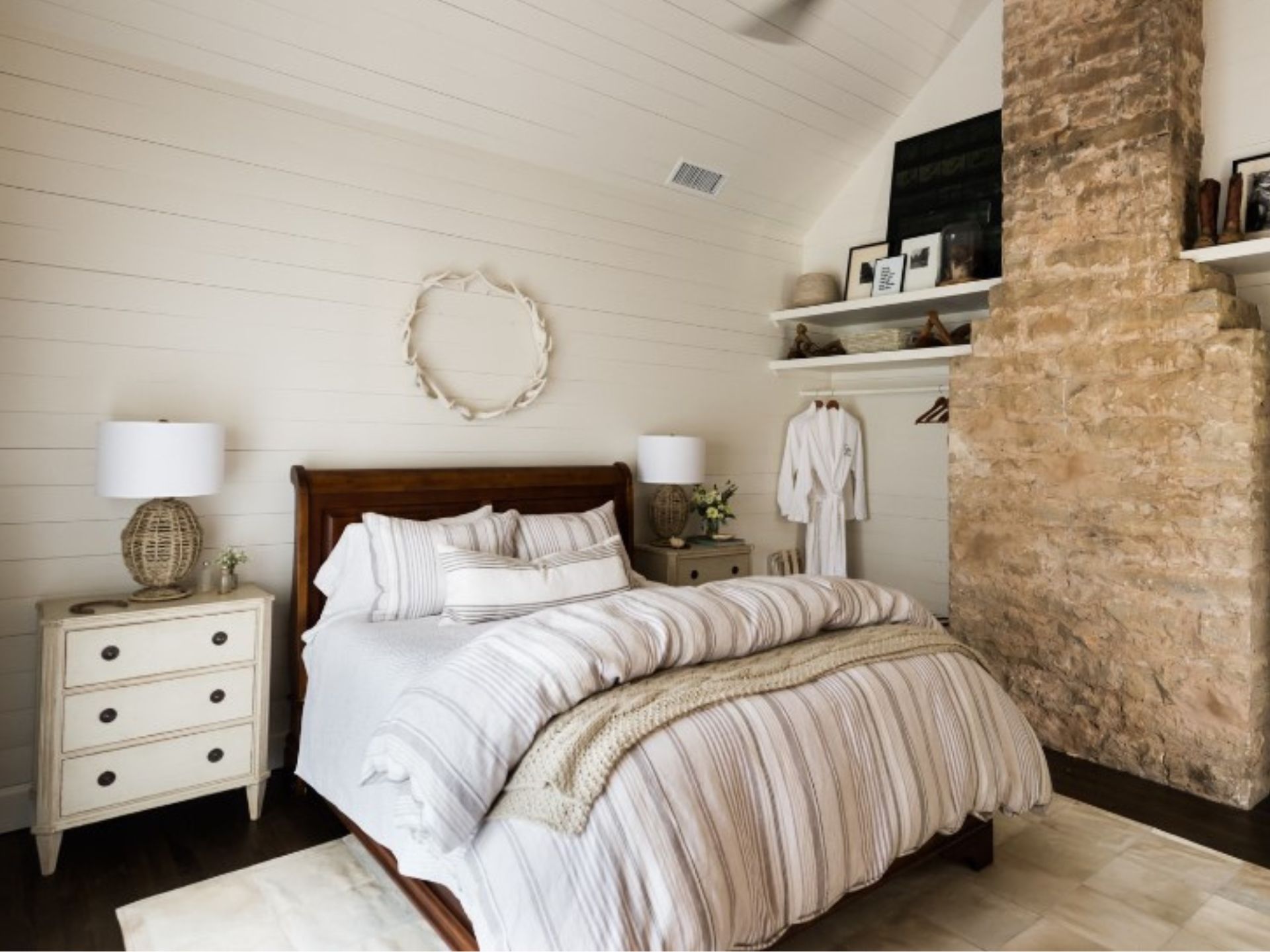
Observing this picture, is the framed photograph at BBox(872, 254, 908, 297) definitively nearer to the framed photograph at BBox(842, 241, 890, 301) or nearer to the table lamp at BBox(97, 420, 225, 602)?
the framed photograph at BBox(842, 241, 890, 301)

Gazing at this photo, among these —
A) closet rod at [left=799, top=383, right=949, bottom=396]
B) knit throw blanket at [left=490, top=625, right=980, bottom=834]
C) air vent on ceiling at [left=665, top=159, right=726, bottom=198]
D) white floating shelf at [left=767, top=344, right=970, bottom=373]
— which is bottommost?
knit throw blanket at [left=490, top=625, right=980, bottom=834]

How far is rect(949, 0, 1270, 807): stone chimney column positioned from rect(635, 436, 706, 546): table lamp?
1292mm

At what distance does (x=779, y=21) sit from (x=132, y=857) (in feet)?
13.4

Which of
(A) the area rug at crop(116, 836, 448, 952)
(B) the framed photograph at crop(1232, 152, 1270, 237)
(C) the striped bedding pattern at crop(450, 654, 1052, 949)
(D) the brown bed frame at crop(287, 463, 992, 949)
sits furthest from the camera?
(B) the framed photograph at crop(1232, 152, 1270, 237)

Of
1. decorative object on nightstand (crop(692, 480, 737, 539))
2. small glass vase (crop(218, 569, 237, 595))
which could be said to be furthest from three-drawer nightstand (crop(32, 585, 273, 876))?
decorative object on nightstand (crop(692, 480, 737, 539))

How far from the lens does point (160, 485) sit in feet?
8.06

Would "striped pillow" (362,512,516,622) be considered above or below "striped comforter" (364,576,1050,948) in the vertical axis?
above

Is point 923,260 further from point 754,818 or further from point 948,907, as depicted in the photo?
point 754,818

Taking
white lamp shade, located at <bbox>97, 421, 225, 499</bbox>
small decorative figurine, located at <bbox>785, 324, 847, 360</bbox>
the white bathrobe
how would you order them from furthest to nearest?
the white bathrobe → small decorative figurine, located at <bbox>785, 324, 847, 360</bbox> → white lamp shade, located at <bbox>97, 421, 225, 499</bbox>

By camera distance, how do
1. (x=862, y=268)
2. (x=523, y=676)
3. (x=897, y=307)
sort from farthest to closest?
(x=862, y=268)
(x=897, y=307)
(x=523, y=676)

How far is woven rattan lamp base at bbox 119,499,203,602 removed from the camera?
2590mm

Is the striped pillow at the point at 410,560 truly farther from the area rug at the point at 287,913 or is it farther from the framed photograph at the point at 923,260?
the framed photograph at the point at 923,260

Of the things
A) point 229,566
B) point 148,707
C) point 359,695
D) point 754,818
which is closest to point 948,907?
point 754,818

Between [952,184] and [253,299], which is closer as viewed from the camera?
[253,299]
